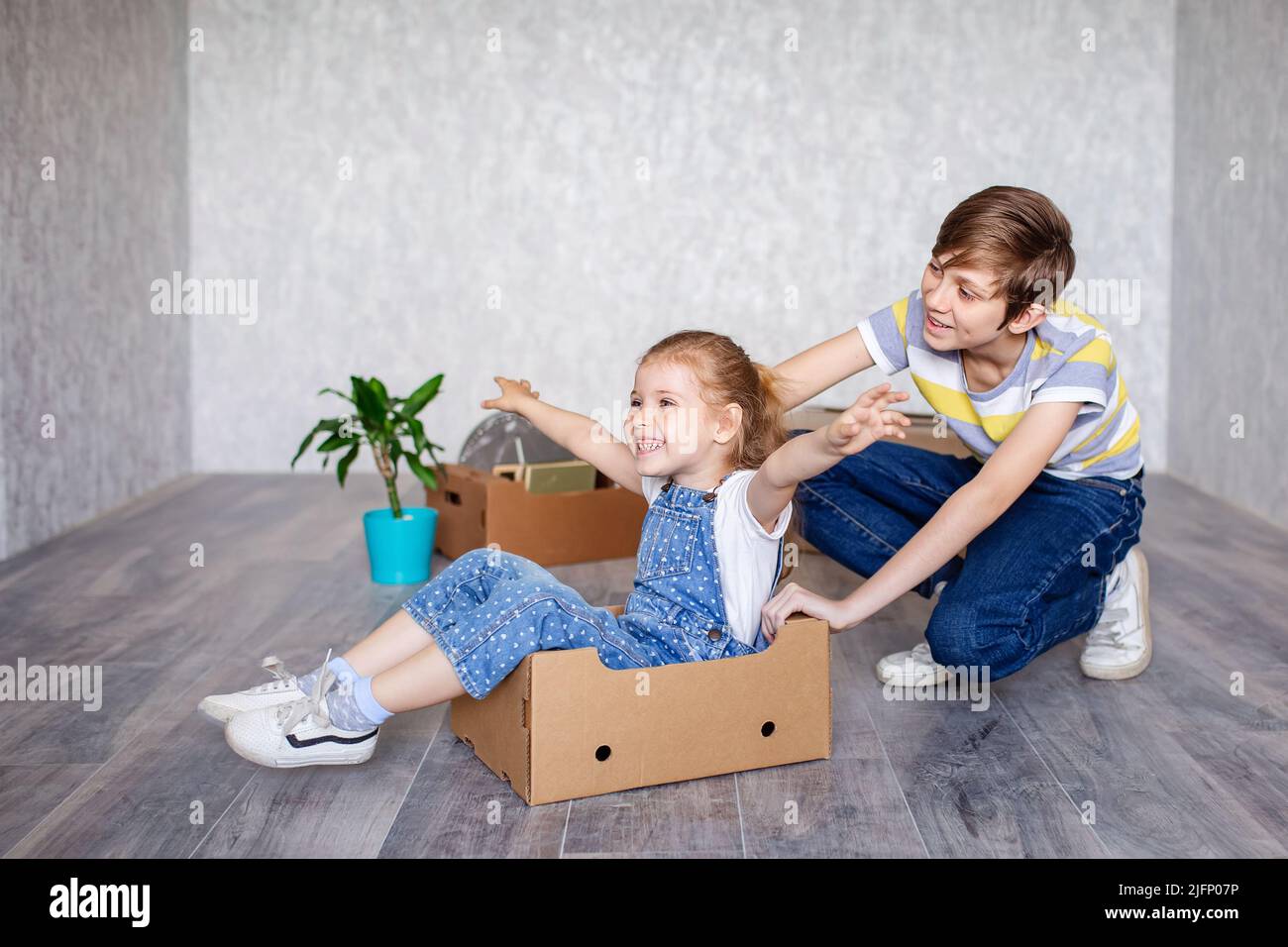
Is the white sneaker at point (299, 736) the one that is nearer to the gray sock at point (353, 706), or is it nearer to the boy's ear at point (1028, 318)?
the gray sock at point (353, 706)

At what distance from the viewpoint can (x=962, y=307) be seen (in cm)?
171

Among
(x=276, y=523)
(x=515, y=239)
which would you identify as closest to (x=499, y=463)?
(x=276, y=523)

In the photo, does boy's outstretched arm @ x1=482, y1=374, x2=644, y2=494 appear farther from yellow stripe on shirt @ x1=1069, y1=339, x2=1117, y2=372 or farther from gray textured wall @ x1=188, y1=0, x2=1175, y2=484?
gray textured wall @ x1=188, y1=0, x2=1175, y2=484

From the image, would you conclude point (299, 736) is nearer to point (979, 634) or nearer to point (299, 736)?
point (299, 736)

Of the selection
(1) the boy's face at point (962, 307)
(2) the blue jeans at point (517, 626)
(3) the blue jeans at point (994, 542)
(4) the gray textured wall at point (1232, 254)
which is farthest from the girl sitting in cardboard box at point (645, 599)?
(4) the gray textured wall at point (1232, 254)

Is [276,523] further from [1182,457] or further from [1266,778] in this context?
[1182,457]

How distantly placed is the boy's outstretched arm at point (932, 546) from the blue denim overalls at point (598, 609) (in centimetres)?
8

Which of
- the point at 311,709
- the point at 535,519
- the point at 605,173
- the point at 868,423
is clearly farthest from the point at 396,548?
the point at 605,173

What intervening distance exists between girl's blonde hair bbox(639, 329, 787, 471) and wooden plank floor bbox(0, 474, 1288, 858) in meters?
0.45

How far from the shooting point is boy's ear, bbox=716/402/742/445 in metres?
1.68

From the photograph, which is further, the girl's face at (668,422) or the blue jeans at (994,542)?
the blue jeans at (994,542)

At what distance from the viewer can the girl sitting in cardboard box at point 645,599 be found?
1562 mm

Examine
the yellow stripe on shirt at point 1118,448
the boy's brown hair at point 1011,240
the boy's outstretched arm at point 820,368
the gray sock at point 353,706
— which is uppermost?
the boy's brown hair at point 1011,240
